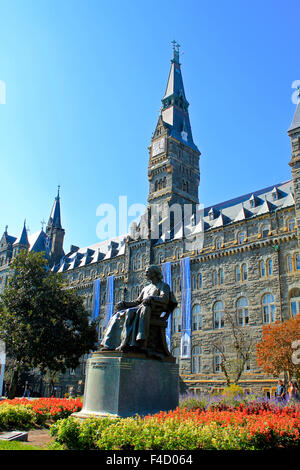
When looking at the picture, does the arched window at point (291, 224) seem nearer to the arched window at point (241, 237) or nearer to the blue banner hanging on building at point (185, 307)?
the arched window at point (241, 237)

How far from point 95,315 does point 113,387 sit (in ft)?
151

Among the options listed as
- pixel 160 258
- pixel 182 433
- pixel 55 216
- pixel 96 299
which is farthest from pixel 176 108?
pixel 182 433

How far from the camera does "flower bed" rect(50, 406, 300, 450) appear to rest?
8.30 meters

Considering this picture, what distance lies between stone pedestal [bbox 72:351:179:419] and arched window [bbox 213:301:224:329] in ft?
99.5

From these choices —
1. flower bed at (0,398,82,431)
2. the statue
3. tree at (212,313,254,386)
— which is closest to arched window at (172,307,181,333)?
tree at (212,313,254,386)

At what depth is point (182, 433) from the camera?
8469 millimetres

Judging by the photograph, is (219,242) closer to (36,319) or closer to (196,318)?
(196,318)

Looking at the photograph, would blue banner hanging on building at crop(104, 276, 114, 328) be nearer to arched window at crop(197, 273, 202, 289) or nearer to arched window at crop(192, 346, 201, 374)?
arched window at crop(197, 273, 202, 289)

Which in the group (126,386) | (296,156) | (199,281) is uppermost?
(296,156)

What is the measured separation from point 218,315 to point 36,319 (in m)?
17.9

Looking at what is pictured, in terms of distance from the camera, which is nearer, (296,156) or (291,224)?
(296,156)

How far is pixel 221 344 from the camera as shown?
40.4 meters

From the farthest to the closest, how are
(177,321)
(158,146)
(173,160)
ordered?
(158,146) < (173,160) < (177,321)

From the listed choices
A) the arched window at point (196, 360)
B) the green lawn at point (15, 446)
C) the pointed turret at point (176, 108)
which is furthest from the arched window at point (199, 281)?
the green lawn at point (15, 446)
